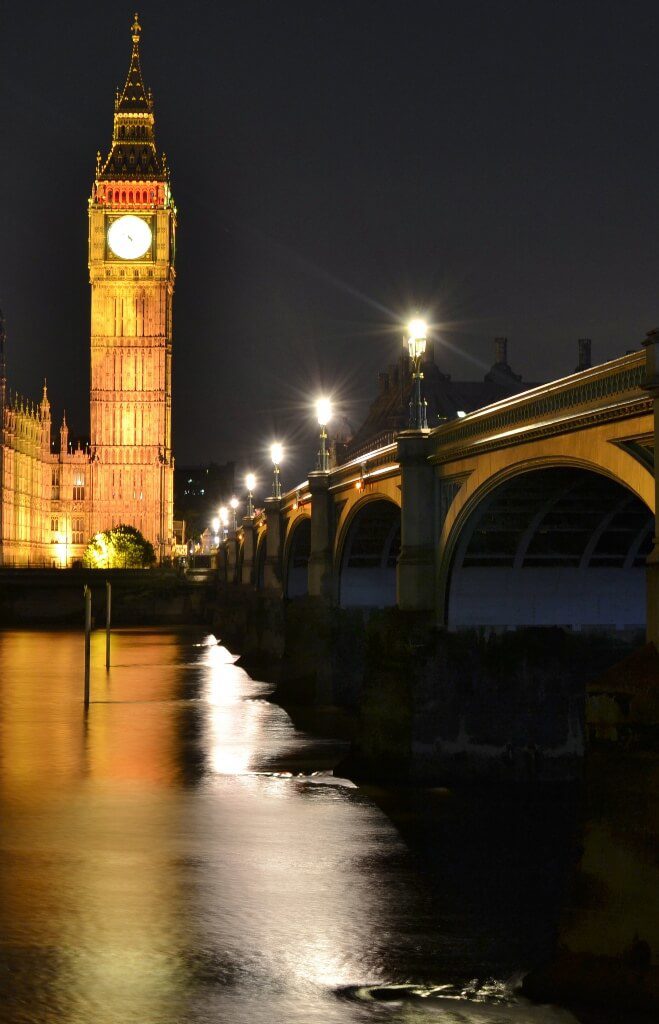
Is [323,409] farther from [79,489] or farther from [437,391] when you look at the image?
[79,489]

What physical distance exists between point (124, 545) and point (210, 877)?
482 feet

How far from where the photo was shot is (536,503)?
94.8 feet

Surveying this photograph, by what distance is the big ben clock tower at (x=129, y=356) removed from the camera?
182375 millimetres

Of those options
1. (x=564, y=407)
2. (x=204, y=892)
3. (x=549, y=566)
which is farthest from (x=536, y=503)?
(x=204, y=892)

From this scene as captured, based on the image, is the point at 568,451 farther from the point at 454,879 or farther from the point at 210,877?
the point at 210,877

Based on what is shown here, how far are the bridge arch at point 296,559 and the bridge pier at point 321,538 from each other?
11.6 m

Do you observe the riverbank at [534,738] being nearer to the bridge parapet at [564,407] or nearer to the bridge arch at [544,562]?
the bridge arch at [544,562]

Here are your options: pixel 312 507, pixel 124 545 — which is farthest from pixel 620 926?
pixel 124 545

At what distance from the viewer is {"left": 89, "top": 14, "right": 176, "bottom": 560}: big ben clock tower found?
598ft

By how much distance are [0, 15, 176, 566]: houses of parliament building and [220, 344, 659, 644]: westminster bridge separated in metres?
143

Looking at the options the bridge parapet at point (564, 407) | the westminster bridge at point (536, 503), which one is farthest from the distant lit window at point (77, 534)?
the bridge parapet at point (564, 407)

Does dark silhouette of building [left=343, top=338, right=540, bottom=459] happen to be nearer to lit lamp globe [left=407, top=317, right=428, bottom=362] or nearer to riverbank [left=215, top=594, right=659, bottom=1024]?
riverbank [left=215, top=594, right=659, bottom=1024]

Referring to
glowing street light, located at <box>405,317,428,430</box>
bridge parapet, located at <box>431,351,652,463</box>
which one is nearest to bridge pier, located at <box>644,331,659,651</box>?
bridge parapet, located at <box>431,351,652,463</box>

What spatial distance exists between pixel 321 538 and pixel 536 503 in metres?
19.4
